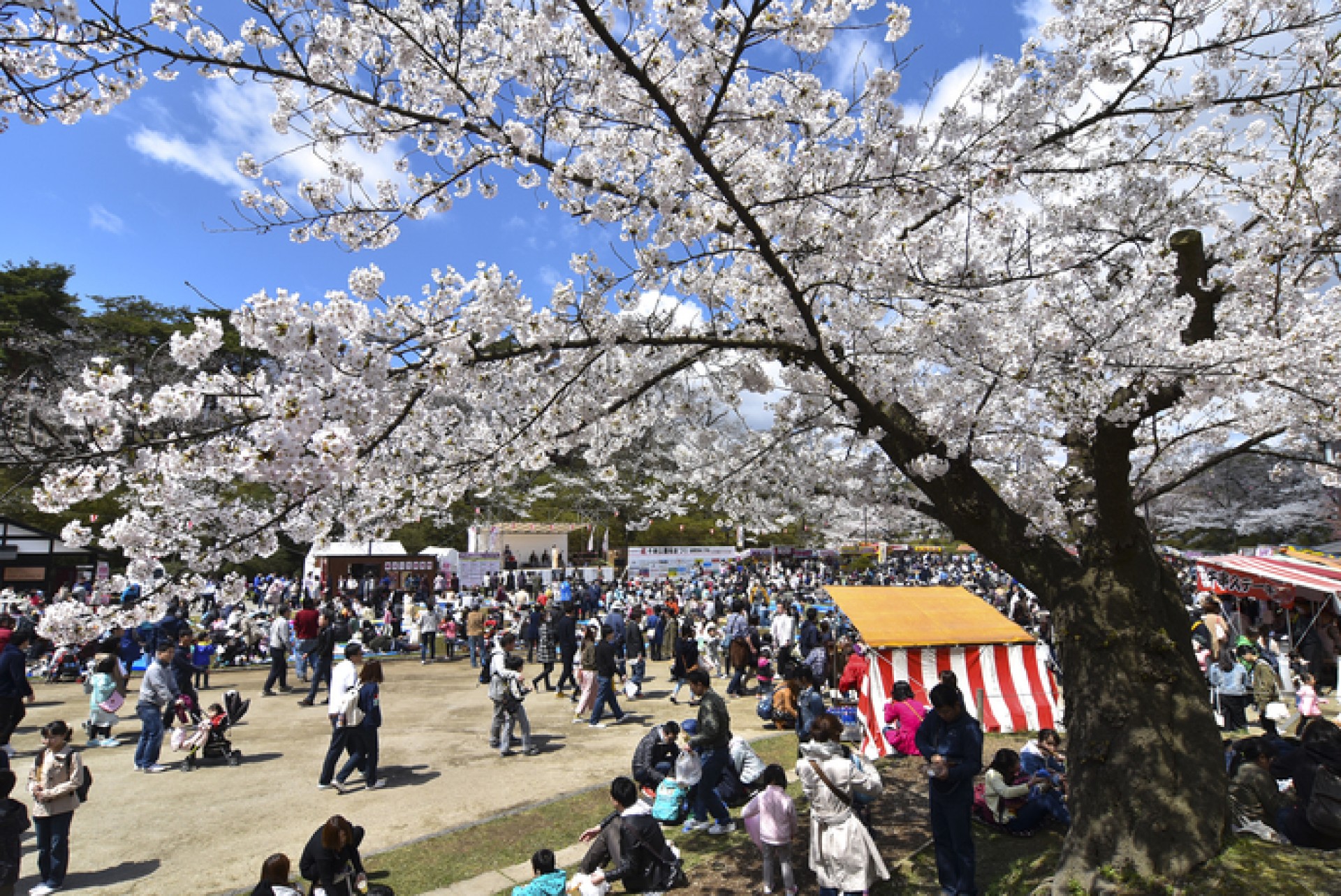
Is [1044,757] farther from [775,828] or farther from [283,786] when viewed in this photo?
[283,786]

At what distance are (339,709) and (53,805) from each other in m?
2.65

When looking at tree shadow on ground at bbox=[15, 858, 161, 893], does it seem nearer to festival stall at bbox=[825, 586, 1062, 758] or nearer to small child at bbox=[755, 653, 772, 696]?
festival stall at bbox=[825, 586, 1062, 758]

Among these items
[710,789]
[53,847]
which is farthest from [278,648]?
[710,789]

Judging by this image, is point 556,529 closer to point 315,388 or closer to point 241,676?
point 241,676

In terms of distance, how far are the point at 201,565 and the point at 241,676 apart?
13190 millimetres

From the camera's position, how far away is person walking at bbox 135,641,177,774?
28.3 ft

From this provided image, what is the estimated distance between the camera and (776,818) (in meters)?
5.41

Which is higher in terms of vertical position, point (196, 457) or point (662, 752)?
point (196, 457)

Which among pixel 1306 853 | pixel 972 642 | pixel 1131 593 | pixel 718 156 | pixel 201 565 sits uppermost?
pixel 718 156

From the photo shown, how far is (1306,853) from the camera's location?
185 inches

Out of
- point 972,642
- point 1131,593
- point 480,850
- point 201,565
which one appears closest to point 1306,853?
point 1131,593

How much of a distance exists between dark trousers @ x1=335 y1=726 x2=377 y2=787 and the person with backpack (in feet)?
8.09

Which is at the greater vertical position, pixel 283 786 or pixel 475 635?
pixel 475 635

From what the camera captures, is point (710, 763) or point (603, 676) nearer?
point (710, 763)
